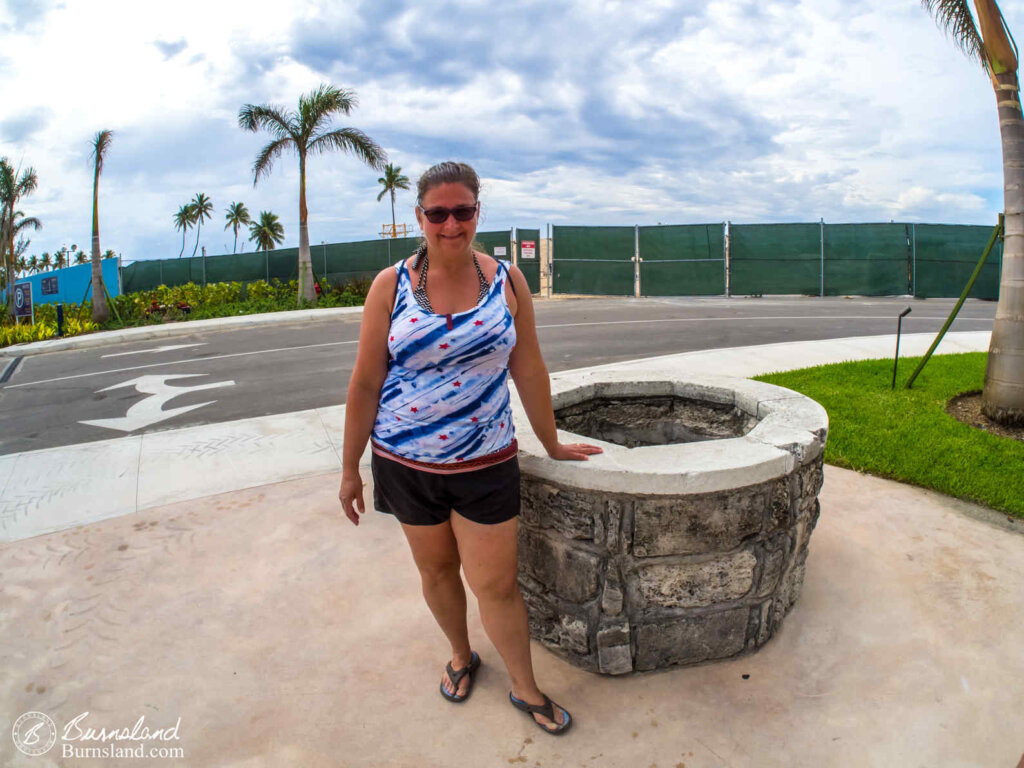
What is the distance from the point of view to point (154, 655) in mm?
2842

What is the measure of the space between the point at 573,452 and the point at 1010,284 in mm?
→ 5080

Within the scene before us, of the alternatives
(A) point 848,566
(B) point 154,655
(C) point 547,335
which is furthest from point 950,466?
(C) point 547,335

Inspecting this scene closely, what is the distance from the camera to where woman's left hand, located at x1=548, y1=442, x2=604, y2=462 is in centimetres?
260

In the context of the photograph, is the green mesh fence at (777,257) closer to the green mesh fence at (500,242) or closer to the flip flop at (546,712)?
the green mesh fence at (500,242)

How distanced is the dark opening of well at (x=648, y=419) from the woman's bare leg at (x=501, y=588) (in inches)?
62.1

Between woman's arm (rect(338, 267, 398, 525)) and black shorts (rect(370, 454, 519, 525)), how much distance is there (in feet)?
0.37

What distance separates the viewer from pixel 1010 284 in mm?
5680

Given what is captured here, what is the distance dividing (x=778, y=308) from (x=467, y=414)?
15.7m

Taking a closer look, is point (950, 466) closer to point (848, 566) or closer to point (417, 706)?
point (848, 566)

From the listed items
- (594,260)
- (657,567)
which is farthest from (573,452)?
(594,260)

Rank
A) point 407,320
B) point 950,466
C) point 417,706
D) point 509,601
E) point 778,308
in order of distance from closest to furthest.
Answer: point 407,320
point 509,601
point 417,706
point 950,466
point 778,308

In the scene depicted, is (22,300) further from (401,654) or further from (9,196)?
(401,654)

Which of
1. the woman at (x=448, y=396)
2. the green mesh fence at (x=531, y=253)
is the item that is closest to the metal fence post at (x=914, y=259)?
the green mesh fence at (x=531, y=253)

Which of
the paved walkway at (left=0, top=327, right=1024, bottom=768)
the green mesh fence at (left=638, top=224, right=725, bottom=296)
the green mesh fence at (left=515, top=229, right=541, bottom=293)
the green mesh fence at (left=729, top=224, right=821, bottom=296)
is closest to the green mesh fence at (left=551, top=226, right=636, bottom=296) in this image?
the green mesh fence at (left=638, top=224, right=725, bottom=296)
